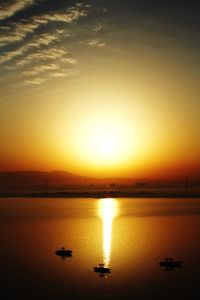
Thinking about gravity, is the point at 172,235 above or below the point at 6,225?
below

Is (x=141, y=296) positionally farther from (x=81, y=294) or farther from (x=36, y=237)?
(x=36, y=237)

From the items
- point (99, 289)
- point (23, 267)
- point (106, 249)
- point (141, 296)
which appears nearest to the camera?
point (141, 296)

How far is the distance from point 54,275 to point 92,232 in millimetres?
33547

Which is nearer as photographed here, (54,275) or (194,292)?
(194,292)

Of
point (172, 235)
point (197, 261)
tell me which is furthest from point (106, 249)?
point (172, 235)

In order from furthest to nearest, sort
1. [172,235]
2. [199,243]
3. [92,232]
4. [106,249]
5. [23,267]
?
[92,232], [172,235], [199,243], [106,249], [23,267]

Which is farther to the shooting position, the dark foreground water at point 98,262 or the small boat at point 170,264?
the small boat at point 170,264

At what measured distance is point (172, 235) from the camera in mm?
61750

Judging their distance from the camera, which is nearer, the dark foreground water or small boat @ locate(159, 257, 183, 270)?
the dark foreground water

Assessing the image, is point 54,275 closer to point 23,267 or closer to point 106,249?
point 23,267

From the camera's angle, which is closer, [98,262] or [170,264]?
[170,264]

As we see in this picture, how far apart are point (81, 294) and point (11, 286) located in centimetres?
630

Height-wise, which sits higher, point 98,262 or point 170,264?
point 98,262

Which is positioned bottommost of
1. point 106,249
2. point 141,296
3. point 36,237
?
point 141,296
